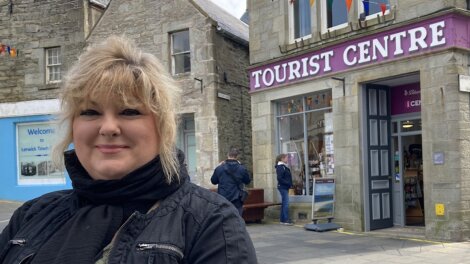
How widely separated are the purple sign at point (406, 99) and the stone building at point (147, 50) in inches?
199

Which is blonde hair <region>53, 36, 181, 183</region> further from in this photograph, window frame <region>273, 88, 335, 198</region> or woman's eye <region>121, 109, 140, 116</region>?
window frame <region>273, 88, 335, 198</region>

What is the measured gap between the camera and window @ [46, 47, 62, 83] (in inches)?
699

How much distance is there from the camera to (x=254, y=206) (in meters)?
11.9

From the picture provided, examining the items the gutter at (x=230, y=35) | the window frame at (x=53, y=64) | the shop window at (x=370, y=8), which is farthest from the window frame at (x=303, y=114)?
the window frame at (x=53, y=64)

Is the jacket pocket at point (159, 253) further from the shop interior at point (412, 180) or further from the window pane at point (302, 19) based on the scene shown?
the window pane at point (302, 19)

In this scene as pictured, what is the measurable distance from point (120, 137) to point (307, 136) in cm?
1076

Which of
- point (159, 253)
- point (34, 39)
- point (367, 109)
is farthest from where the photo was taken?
point (34, 39)

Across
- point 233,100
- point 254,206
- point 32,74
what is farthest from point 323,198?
point 32,74

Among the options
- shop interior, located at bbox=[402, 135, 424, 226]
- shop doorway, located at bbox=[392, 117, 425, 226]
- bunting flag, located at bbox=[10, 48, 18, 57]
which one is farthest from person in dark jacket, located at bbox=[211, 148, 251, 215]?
bunting flag, located at bbox=[10, 48, 18, 57]

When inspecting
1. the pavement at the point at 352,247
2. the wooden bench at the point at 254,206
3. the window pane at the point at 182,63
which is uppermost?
the window pane at the point at 182,63

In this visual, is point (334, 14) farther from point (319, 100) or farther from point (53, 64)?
point (53, 64)

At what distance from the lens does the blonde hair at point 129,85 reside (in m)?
1.61

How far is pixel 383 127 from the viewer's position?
11.1 metres

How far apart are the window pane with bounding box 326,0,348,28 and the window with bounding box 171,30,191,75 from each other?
192 inches
